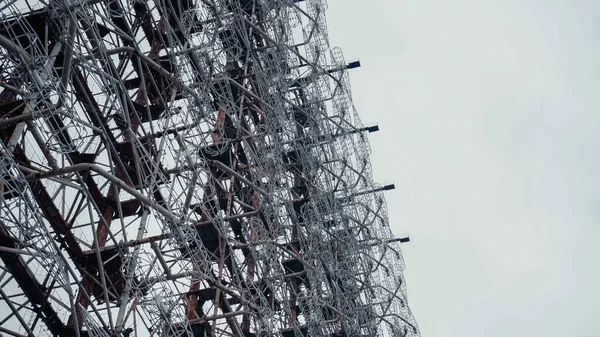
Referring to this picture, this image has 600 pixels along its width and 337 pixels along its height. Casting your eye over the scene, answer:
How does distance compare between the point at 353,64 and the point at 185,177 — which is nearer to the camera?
the point at 185,177

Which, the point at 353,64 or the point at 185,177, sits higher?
the point at 353,64

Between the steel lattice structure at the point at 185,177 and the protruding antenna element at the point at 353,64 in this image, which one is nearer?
the steel lattice structure at the point at 185,177

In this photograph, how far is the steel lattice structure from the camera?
15.8 m

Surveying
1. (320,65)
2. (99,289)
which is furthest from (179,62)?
(320,65)

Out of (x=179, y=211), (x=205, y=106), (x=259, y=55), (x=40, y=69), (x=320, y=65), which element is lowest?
(x=40, y=69)

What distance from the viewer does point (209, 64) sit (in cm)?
2309

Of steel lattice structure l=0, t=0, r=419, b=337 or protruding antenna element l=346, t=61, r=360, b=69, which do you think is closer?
steel lattice structure l=0, t=0, r=419, b=337

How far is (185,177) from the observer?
71.8ft

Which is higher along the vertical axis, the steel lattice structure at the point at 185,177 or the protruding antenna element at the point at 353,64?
the protruding antenna element at the point at 353,64

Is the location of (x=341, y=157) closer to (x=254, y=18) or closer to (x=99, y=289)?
(x=254, y=18)

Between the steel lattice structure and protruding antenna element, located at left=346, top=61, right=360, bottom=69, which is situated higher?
protruding antenna element, located at left=346, top=61, right=360, bottom=69

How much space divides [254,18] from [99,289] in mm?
14066

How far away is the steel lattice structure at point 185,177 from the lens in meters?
15.8

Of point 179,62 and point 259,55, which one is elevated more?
point 259,55
